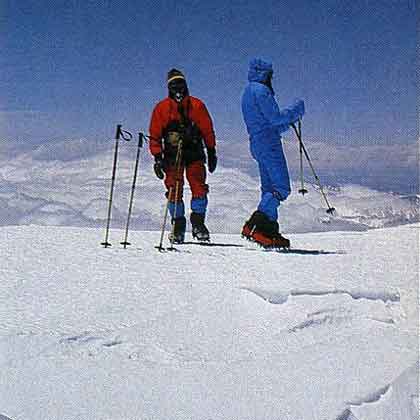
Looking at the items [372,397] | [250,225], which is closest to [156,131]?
[250,225]

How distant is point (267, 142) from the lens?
197 inches

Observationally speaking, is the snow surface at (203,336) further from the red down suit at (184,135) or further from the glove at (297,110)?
the glove at (297,110)

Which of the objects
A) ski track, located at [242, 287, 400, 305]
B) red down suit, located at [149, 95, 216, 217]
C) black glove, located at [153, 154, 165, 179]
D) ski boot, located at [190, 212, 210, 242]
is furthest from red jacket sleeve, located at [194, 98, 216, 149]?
ski track, located at [242, 287, 400, 305]

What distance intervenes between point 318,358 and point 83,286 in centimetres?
154

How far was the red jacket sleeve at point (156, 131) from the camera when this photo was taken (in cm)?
511

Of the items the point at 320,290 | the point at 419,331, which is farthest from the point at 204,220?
the point at 419,331

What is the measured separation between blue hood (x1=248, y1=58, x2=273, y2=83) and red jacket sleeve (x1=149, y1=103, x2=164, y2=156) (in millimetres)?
855

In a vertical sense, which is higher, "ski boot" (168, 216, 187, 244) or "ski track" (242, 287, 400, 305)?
"ski boot" (168, 216, 187, 244)

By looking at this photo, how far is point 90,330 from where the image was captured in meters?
2.99

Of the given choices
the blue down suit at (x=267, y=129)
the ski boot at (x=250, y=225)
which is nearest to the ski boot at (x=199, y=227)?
the ski boot at (x=250, y=225)

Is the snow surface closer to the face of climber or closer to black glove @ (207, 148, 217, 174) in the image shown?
black glove @ (207, 148, 217, 174)

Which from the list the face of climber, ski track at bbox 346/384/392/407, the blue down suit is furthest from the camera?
the face of climber

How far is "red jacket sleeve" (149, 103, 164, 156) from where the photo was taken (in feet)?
16.8

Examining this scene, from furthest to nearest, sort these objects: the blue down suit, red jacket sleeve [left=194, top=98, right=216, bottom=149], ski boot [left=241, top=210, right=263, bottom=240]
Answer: ski boot [left=241, top=210, right=263, bottom=240], red jacket sleeve [left=194, top=98, right=216, bottom=149], the blue down suit
